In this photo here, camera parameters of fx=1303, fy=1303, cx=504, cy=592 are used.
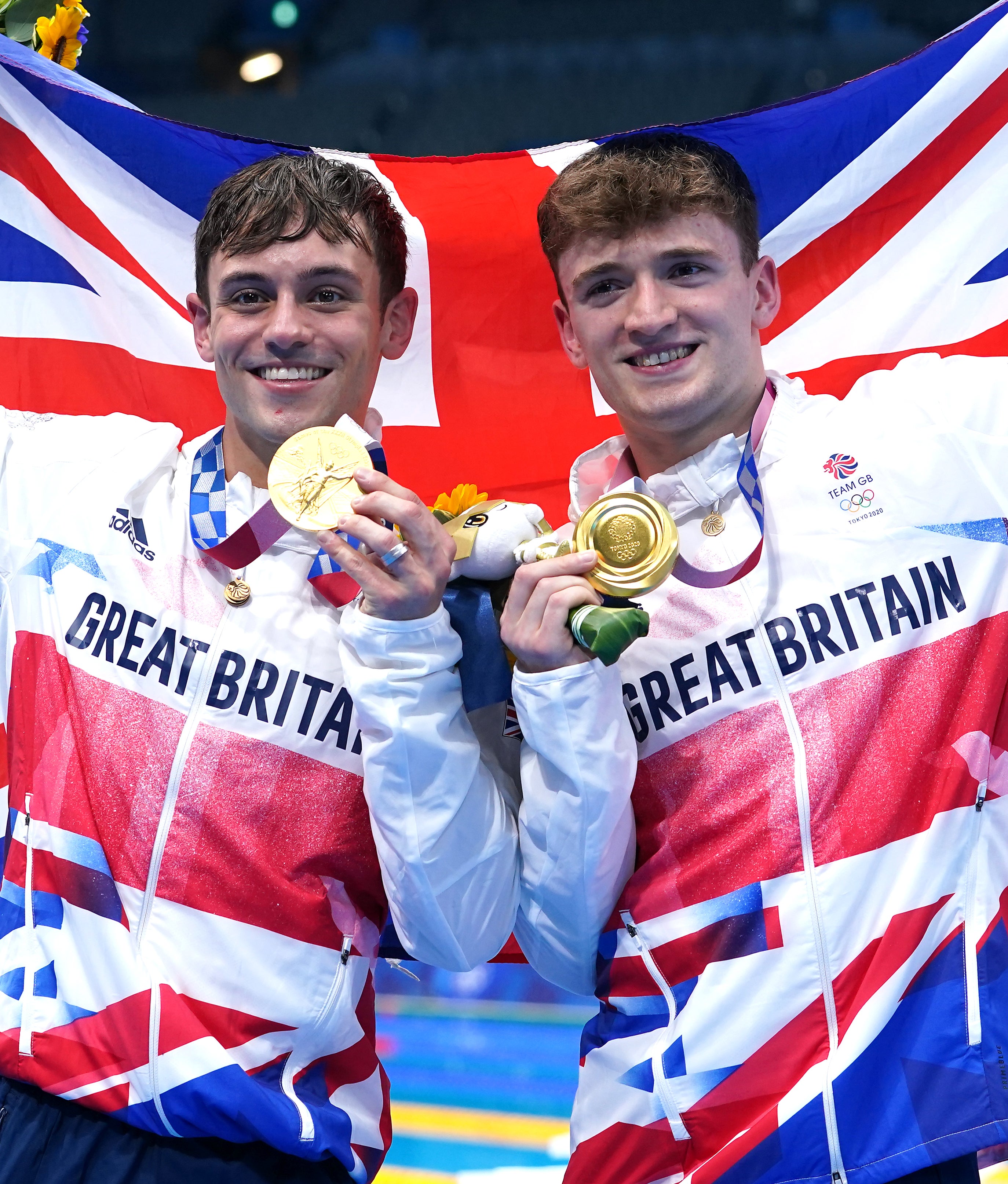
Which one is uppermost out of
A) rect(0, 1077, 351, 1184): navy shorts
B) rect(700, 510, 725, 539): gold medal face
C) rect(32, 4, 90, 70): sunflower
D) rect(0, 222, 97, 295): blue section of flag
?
rect(32, 4, 90, 70): sunflower

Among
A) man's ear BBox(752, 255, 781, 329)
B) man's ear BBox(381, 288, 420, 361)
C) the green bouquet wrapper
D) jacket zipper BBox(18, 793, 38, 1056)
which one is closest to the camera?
the green bouquet wrapper

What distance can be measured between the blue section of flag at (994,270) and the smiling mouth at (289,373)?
5.18 ft

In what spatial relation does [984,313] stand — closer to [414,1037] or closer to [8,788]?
[8,788]

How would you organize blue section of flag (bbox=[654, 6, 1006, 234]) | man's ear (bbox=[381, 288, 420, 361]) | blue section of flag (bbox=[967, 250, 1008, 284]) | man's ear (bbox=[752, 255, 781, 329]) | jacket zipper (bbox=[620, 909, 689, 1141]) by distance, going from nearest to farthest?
jacket zipper (bbox=[620, 909, 689, 1141]) < man's ear (bbox=[752, 255, 781, 329]) < man's ear (bbox=[381, 288, 420, 361]) < blue section of flag (bbox=[967, 250, 1008, 284]) < blue section of flag (bbox=[654, 6, 1006, 234])

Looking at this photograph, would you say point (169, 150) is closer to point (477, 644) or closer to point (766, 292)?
point (766, 292)

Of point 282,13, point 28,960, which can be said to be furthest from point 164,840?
point 282,13

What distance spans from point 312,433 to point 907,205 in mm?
1752

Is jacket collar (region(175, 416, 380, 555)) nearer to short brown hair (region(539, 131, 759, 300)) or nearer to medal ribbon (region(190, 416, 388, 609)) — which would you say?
medal ribbon (region(190, 416, 388, 609))

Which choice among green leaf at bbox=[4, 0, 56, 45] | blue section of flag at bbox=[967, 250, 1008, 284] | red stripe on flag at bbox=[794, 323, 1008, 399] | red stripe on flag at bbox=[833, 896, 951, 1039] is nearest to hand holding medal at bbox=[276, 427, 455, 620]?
red stripe on flag at bbox=[833, 896, 951, 1039]

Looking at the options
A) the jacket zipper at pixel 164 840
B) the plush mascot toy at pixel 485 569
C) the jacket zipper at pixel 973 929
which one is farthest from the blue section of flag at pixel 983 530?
the jacket zipper at pixel 164 840

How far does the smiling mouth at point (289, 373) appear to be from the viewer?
8.95 ft

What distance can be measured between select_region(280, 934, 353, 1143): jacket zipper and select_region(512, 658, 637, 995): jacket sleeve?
1.18 feet

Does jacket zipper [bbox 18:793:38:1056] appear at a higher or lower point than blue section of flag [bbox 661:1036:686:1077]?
higher

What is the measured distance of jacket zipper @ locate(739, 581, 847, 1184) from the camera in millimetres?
2285
